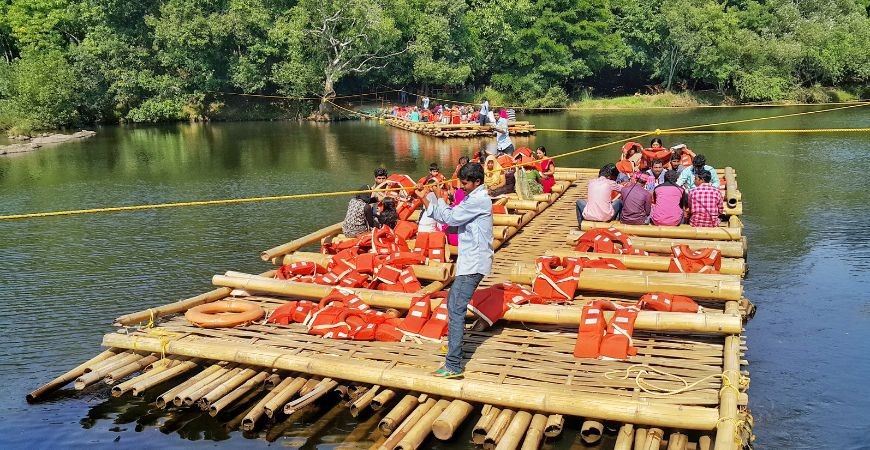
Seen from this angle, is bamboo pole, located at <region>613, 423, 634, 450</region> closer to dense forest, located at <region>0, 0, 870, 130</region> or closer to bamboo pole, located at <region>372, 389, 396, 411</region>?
bamboo pole, located at <region>372, 389, 396, 411</region>

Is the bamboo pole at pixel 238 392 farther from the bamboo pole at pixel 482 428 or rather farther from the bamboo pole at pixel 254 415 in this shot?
the bamboo pole at pixel 482 428

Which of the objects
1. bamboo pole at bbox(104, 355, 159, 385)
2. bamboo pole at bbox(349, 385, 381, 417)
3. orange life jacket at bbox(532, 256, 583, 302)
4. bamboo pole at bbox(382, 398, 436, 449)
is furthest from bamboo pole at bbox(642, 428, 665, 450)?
bamboo pole at bbox(104, 355, 159, 385)

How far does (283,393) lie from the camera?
9.10 m

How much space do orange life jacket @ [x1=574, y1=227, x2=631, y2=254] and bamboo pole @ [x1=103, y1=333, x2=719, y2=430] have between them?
543 cm

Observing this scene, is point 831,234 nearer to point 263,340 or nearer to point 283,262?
point 283,262

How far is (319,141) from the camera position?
4125 centimetres

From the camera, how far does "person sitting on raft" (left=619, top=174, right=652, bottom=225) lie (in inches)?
583

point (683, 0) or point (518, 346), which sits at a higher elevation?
point (683, 0)

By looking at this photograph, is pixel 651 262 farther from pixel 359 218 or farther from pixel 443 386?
pixel 359 218

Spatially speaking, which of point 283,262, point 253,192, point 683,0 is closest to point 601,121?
point 683,0

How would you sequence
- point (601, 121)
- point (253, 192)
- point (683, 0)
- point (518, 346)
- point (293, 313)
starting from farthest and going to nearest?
1. point (683, 0)
2. point (601, 121)
3. point (253, 192)
4. point (293, 313)
5. point (518, 346)

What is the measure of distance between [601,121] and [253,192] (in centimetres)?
2812

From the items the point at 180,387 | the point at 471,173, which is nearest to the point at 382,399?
the point at 180,387

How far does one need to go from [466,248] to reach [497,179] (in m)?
9.11
